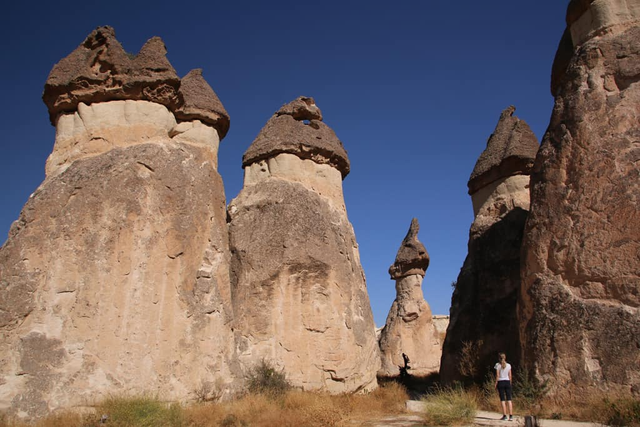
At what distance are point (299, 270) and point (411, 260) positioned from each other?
10232 millimetres

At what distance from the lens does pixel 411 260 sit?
1798 cm

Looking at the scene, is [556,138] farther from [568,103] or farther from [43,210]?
[43,210]

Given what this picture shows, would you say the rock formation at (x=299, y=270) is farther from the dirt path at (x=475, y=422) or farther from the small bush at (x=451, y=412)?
the small bush at (x=451, y=412)

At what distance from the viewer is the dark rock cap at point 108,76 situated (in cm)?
713

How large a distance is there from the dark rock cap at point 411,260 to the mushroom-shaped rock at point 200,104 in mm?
11020

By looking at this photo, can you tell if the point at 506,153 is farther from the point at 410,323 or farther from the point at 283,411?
the point at 410,323

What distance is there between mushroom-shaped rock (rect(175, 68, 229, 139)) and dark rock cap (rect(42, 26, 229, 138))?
0.29 meters

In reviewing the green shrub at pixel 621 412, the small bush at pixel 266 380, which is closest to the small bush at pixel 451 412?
the green shrub at pixel 621 412

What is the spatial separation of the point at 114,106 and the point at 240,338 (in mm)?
3904

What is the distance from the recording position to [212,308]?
21.9 ft

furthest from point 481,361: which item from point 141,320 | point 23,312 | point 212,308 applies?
point 23,312

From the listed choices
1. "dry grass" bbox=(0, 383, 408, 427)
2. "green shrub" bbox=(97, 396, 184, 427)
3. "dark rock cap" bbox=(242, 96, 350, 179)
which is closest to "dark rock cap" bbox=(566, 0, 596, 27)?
"dark rock cap" bbox=(242, 96, 350, 179)

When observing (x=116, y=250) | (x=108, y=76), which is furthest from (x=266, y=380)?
(x=108, y=76)

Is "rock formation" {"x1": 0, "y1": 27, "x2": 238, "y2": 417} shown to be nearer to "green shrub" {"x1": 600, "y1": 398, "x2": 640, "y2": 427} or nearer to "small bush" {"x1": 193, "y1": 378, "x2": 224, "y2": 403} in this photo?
"small bush" {"x1": 193, "y1": 378, "x2": 224, "y2": 403}
